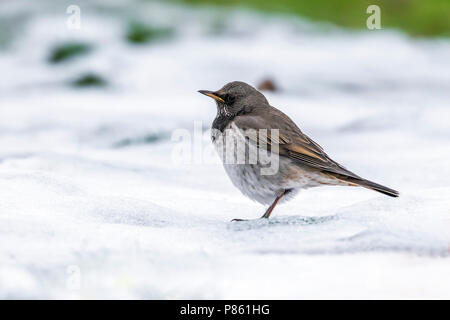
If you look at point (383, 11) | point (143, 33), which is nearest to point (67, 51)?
point (143, 33)

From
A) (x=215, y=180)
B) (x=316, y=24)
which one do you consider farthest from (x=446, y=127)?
(x=316, y=24)

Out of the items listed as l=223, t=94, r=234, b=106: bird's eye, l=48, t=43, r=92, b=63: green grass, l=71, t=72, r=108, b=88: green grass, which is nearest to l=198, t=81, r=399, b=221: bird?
l=223, t=94, r=234, b=106: bird's eye

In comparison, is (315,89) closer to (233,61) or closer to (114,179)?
(233,61)

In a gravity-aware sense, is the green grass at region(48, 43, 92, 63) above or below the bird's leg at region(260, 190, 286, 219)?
above

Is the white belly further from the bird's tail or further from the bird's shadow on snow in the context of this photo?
the bird's shadow on snow

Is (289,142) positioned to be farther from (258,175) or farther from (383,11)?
(383,11)

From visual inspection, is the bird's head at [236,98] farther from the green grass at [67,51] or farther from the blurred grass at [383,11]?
the blurred grass at [383,11]
